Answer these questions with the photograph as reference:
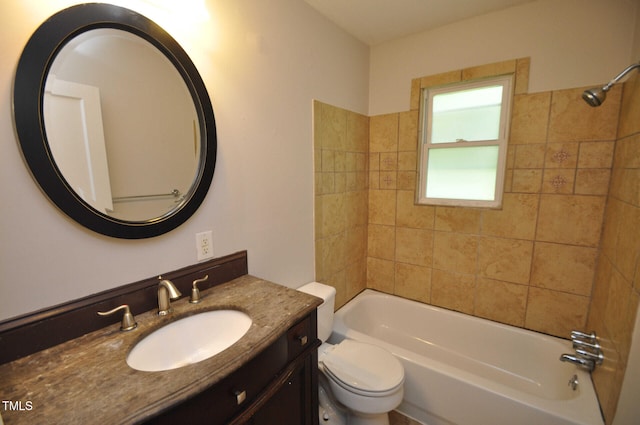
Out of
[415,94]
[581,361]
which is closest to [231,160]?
[415,94]

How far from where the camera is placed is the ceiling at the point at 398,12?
1.65 metres

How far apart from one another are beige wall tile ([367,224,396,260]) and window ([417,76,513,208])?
39 centimetres

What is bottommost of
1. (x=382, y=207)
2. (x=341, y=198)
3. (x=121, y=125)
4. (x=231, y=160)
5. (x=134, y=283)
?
(x=134, y=283)

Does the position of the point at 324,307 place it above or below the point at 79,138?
below

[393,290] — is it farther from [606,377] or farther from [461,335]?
[606,377]

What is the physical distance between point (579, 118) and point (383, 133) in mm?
1232

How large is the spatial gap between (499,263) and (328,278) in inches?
49.1

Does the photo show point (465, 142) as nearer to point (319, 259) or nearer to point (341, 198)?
point (341, 198)

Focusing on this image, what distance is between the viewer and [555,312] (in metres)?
1.79

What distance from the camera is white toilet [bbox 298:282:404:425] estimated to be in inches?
52.8

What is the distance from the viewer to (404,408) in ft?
5.52

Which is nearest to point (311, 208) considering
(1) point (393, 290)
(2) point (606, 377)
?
(1) point (393, 290)

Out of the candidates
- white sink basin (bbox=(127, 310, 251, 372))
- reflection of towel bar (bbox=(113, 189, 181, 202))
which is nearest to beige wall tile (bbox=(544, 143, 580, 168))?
white sink basin (bbox=(127, 310, 251, 372))

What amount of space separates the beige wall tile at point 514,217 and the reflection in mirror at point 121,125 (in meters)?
1.96
